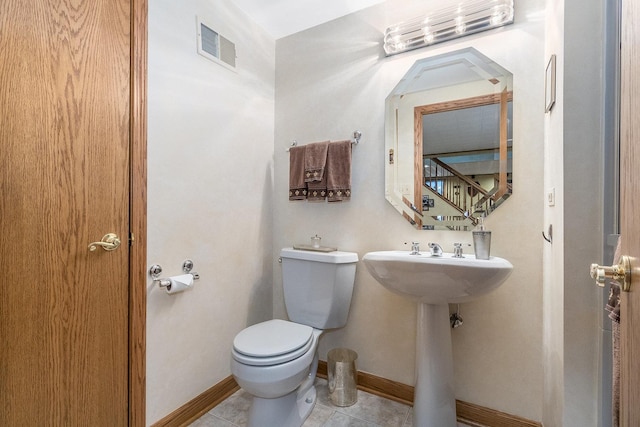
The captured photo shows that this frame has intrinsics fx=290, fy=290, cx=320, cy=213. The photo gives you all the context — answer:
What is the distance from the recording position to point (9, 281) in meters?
0.90

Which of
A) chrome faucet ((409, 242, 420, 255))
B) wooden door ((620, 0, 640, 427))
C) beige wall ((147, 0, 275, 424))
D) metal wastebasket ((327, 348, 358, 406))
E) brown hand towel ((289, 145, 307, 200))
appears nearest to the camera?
wooden door ((620, 0, 640, 427))

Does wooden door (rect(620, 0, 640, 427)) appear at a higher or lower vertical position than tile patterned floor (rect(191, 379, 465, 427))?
higher

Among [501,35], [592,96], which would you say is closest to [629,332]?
[592,96]

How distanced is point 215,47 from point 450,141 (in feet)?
4.58

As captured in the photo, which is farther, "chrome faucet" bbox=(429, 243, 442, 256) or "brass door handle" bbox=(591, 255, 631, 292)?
"chrome faucet" bbox=(429, 243, 442, 256)

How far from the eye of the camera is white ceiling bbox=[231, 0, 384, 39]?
1.74 meters

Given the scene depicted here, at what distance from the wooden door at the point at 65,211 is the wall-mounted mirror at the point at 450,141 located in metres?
1.34

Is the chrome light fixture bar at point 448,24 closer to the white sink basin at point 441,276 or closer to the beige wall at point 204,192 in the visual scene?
the beige wall at point 204,192

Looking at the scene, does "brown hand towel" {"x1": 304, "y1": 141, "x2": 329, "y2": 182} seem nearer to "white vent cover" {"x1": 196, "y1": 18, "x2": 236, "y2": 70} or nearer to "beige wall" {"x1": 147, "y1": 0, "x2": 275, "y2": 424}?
"beige wall" {"x1": 147, "y1": 0, "x2": 275, "y2": 424}

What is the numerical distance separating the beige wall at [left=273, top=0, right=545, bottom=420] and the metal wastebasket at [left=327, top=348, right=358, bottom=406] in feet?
0.44

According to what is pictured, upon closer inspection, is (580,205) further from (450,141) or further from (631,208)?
(450,141)

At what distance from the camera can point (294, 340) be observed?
1347 mm

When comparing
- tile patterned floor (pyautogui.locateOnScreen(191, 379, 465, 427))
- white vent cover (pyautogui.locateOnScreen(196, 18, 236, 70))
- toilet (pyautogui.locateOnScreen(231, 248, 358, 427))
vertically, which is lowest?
tile patterned floor (pyautogui.locateOnScreen(191, 379, 465, 427))

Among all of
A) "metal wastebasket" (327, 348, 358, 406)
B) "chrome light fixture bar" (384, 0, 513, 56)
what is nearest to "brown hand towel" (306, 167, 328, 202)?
"chrome light fixture bar" (384, 0, 513, 56)
